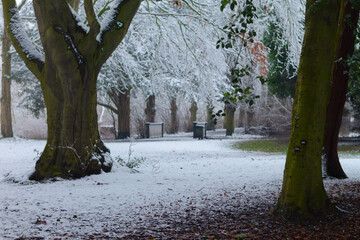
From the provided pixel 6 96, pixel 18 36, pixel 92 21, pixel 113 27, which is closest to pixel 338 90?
pixel 113 27

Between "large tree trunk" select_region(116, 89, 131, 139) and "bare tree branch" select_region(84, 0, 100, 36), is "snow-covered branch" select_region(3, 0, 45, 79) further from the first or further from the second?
"large tree trunk" select_region(116, 89, 131, 139)

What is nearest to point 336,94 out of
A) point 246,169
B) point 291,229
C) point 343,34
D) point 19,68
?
point 343,34

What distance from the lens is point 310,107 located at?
4.83 metres

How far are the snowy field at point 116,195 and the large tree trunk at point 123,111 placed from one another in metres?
11.9

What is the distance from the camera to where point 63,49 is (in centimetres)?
791

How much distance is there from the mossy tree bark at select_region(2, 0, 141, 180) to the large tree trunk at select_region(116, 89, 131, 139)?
1400cm

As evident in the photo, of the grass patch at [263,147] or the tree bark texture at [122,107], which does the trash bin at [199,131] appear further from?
the tree bark texture at [122,107]

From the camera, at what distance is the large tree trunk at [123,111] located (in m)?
22.8

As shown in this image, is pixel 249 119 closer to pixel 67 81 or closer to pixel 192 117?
pixel 192 117

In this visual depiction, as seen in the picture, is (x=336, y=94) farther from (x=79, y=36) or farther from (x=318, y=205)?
(x=79, y=36)

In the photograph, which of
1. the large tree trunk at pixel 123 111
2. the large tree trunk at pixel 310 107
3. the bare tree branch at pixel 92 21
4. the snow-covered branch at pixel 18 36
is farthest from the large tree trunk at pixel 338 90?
the large tree trunk at pixel 123 111

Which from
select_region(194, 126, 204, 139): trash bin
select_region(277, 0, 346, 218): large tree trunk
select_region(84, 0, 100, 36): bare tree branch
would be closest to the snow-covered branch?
select_region(84, 0, 100, 36): bare tree branch

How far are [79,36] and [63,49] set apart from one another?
454 mm

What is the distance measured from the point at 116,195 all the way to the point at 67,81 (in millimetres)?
2702
